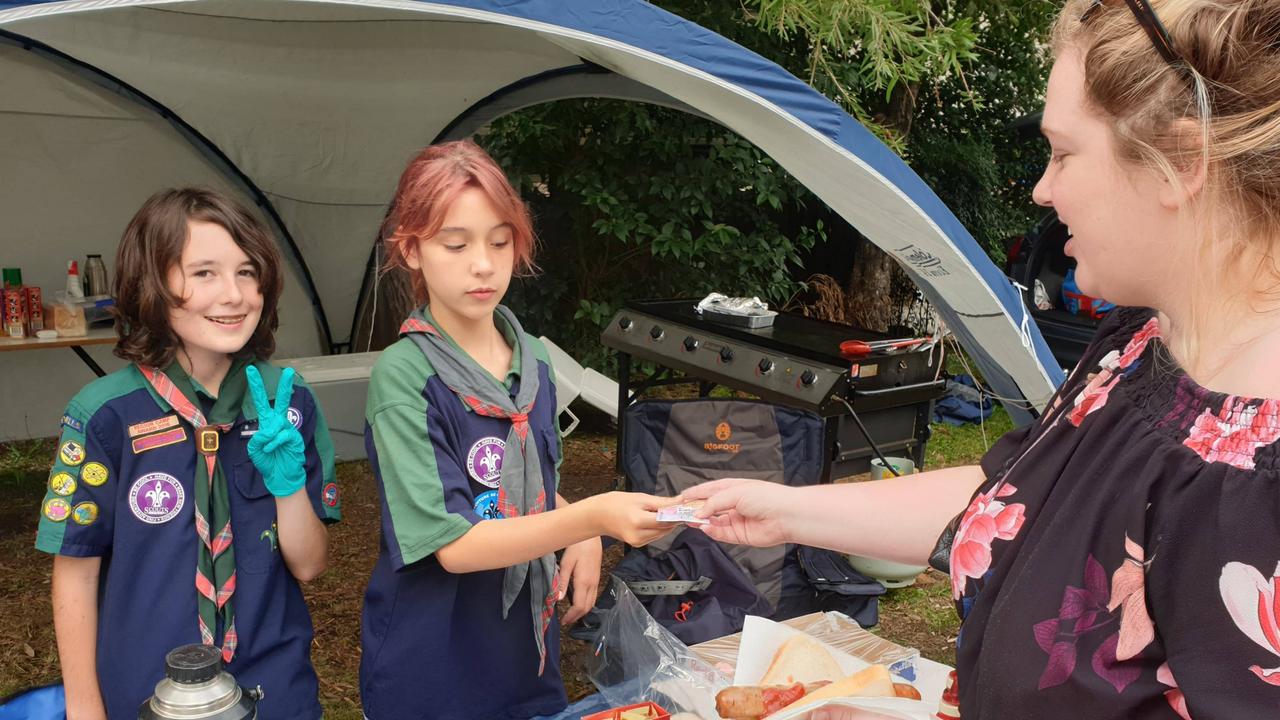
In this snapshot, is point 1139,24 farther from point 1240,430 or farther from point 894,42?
point 894,42

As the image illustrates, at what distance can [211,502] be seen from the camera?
1.88 metres

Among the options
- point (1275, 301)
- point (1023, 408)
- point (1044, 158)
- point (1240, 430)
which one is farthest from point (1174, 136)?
point (1044, 158)

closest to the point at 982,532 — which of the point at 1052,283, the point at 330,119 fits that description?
the point at 330,119

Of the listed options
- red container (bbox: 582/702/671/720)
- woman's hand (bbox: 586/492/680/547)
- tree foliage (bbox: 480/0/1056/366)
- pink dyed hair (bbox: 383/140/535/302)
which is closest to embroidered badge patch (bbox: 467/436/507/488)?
woman's hand (bbox: 586/492/680/547)

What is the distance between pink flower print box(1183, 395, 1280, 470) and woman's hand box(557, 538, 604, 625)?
4.72 feet

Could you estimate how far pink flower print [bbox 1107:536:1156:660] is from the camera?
86 centimetres

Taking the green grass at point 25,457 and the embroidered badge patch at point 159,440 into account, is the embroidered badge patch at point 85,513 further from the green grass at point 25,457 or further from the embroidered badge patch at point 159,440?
the green grass at point 25,457

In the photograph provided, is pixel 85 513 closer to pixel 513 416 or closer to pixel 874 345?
pixel 513 416

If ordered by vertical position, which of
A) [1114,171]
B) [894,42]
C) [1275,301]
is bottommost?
[1275,301]

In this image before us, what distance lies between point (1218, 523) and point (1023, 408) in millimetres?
2432

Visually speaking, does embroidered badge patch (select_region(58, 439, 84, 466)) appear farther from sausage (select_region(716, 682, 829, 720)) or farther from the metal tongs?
the metal tongs

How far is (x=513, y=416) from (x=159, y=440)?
0.70 m

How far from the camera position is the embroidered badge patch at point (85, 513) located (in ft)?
5.72

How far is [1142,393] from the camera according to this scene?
0.98 meters
